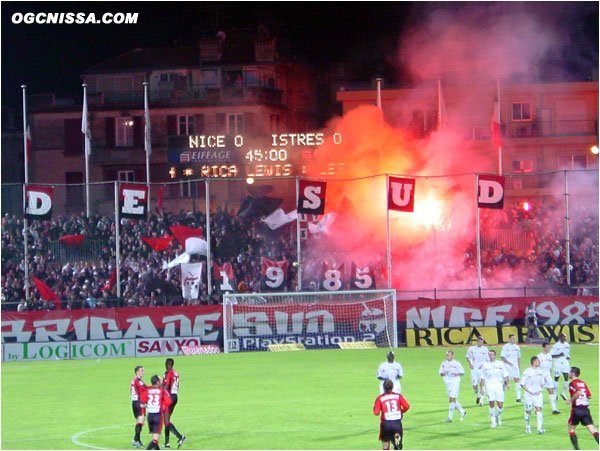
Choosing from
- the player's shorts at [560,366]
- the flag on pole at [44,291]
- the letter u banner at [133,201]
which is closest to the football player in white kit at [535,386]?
the player's shorts at [560,366]

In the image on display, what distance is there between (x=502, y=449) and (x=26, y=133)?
38.8 metres

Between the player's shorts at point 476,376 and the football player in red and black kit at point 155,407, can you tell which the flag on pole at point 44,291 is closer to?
the player's shorts at point 476,376

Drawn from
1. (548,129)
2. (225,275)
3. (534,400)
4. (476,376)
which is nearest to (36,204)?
(225,275)

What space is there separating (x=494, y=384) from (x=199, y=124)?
51.4m

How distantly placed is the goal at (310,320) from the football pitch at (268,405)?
4.73 feet

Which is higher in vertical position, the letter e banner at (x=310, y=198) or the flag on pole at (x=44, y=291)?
the letter e banner at (x=310, y=198)

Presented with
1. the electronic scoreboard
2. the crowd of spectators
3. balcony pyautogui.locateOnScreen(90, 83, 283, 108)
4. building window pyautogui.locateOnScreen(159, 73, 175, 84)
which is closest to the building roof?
building window pyautogui.locateOnScreen(159, 73, 175, 84)

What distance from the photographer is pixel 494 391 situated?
931 inches

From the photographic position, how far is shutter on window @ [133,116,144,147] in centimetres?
7312

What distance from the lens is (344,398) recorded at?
2955 cm

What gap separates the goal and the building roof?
115 ft

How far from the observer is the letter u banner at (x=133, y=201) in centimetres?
4375

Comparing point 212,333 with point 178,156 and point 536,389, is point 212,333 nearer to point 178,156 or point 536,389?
point 178,156

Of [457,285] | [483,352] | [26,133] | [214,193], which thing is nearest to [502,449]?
[483,352]
